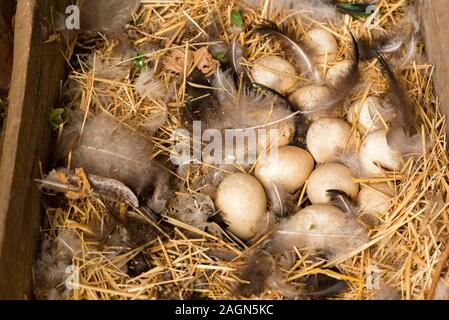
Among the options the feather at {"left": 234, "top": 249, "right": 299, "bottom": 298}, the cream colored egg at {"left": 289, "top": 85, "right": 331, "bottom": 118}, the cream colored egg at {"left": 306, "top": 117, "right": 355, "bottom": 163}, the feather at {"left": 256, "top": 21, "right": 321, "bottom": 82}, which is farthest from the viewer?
the feather at {"left": 256, "top": 21, "right": 321, "bottom": 82}

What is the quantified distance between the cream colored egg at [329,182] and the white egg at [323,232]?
8cm

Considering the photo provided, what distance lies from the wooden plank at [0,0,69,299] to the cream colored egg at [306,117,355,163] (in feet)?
3.38

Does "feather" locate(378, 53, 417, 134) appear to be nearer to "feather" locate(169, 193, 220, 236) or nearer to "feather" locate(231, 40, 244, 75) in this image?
"feather" locate(231, 40, 244, 75)

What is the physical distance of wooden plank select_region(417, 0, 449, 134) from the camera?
8.09 ft

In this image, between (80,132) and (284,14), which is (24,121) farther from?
(284,14)

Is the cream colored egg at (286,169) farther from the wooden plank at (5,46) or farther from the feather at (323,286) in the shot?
the wooden plank at (5,46)

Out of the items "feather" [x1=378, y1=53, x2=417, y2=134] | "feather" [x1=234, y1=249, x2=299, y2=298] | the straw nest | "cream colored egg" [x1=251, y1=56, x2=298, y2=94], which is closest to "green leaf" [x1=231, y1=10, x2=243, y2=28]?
"cream colored egg" [x1=251, y1=56, x2=298, y2=94]

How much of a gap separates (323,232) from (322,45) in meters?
0.91

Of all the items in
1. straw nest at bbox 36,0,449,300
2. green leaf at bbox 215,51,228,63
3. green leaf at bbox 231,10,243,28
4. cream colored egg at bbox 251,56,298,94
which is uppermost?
green leaf at bbox 231,10,243,28

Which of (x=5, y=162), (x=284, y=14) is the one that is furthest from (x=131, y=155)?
(x=284, y=14)

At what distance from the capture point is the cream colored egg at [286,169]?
7.61ft

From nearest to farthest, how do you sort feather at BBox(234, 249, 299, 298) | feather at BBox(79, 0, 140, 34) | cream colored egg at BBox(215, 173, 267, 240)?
feather at BBox(234, 249, 299, 298) < cream colored egg at BBox(215, 173, 267, 240) < feather at BBox(79, 0, 140, 34)

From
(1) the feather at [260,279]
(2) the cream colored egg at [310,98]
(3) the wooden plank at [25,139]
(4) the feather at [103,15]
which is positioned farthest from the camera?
(4) the feather at [103,15]

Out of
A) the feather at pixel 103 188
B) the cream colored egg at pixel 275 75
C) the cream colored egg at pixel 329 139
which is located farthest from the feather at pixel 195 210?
the cream colored egg at pixel 275 75
